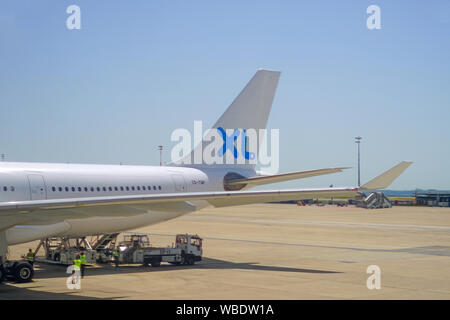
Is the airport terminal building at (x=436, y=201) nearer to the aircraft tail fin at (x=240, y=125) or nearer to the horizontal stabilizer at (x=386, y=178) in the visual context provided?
the aircraft tail fin at (x=240, y=125)

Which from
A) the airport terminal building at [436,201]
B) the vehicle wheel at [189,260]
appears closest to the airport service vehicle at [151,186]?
the vehicle wheel at [189,260]

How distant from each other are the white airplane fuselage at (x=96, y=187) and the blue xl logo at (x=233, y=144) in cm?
129

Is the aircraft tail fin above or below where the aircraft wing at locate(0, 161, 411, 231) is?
above

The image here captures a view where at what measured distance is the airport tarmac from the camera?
21.3 metres

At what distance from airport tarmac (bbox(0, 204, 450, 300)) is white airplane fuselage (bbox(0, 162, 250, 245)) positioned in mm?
2063

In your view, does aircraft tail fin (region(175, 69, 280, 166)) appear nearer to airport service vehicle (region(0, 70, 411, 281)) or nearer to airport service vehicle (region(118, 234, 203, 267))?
airport service vehicle (region(0, 70, 411, 281))

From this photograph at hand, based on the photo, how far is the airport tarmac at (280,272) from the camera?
21.3 m

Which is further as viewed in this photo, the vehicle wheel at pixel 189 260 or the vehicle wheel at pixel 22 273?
the vehicle wheel at pixel 189 260

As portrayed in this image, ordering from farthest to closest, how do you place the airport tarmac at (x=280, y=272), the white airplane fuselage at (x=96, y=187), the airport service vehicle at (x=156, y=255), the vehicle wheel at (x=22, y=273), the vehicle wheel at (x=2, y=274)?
the airport service vehicle at (x=156, y=255), the white airplane fuselage at (x=96, y=187), the vehicle wheel at (x=22, y=273), the vehicle wheel at (x=2, y=274), the airport tarmac at (x=280, y=272)

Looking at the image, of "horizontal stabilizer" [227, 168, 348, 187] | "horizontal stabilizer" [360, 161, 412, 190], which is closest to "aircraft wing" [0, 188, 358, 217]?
"horizontal stabilizer" [360, 161, 412, 190]
